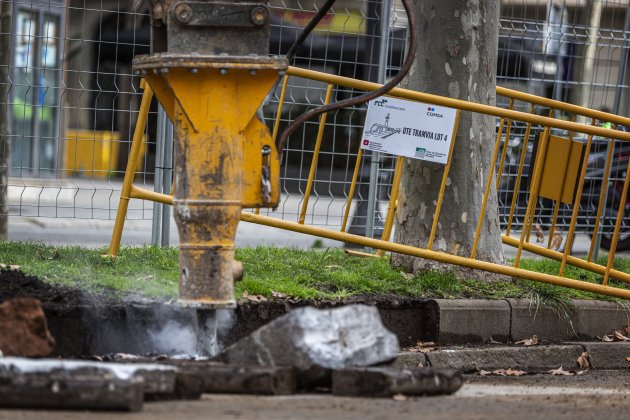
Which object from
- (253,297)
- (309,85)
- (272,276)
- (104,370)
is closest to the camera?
(104,370)

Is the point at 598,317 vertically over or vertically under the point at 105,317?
under

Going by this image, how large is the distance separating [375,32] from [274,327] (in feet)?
14.6

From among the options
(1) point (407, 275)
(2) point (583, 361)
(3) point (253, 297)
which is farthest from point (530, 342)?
(3) point (253, 297)

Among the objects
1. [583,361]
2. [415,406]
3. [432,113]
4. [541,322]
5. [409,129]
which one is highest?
[432,113]

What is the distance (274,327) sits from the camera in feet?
17.4

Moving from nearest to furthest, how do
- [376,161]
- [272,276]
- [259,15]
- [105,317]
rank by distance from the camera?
1. [259,15]
2. [105,317]
3. [272,276]
4. [376,161]

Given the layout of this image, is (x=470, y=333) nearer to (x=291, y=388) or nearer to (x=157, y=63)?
(x=291, y=388)

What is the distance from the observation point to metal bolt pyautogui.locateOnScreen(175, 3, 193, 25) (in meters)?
5.20

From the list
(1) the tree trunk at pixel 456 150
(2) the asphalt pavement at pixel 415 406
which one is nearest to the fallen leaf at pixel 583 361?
(1) the tree trunk at pixel 456 150

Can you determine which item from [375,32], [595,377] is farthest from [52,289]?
[375,32]

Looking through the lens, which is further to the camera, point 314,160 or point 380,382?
point 314,160

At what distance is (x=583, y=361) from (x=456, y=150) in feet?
4.99

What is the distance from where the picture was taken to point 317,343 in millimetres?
5230

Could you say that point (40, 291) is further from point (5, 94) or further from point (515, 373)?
point (5, 94)
